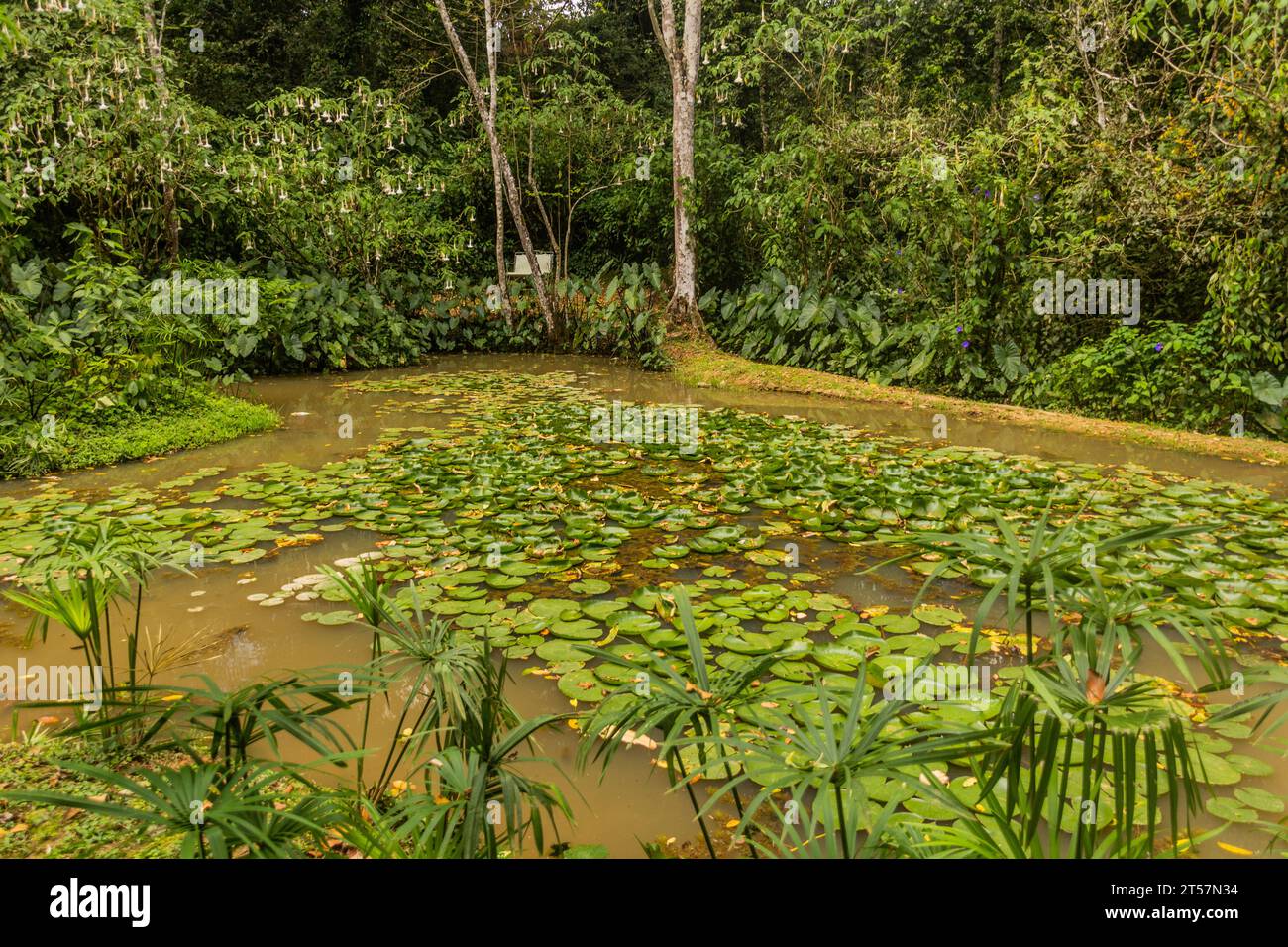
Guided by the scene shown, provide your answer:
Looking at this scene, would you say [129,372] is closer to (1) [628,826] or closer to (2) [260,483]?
(2) [260,483]

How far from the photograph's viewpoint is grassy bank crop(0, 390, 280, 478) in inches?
219

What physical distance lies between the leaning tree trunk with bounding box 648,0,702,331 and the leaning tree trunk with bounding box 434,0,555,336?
2103 millimetres

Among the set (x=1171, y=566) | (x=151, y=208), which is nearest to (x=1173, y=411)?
(x=1171, y=566)

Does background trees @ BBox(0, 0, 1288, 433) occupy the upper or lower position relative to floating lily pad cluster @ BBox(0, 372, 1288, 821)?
upper

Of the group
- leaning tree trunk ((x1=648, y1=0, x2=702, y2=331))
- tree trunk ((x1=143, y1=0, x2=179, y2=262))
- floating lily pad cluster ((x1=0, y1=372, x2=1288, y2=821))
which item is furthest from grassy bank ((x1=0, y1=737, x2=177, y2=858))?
leaning tree trunk ((x1=648, y1=0, x2=702, y2=331))

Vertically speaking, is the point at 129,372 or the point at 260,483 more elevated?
the point at 129,372

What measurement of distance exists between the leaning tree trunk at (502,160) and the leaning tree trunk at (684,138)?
6.90 feet

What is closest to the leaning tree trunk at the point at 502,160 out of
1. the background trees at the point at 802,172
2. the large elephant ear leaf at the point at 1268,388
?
the background trees at the point at 802,172

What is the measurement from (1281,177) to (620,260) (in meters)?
9.73

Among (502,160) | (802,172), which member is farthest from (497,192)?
(802,172)

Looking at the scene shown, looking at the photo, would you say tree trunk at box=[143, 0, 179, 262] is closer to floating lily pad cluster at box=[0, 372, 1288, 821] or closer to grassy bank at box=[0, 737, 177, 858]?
floating lily pad cluster at box=[0, 372, 1288, 821]

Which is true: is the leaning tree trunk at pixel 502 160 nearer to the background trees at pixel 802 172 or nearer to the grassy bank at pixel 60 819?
the background trees at pixel 802 172

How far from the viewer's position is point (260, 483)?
5359mm

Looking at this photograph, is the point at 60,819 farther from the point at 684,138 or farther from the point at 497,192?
the point at 497,192
